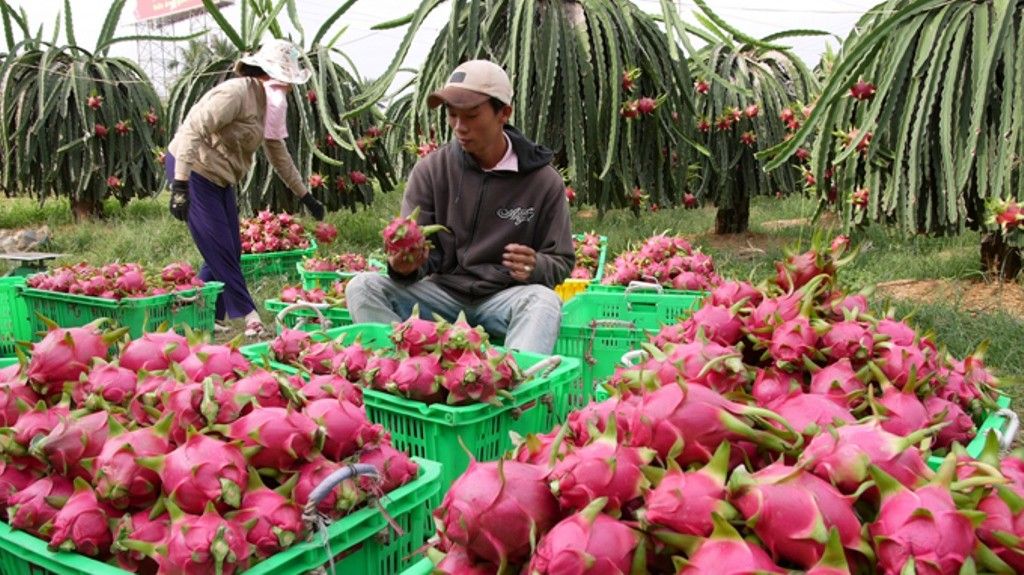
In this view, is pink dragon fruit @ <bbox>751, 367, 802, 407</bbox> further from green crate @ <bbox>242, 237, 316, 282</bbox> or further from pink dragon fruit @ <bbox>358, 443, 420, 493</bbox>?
green crate @ <bbox>242, 237, 316, 282</bbox>

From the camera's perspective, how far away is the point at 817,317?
56.0 inches

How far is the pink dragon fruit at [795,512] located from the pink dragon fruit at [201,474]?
2.37 ft

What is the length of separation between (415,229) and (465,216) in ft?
1.42

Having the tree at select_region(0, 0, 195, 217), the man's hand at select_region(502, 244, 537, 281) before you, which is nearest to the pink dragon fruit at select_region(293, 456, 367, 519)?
the man's hand at select_region(502, 244, 537, 281)

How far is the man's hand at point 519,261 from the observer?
273 centimetres

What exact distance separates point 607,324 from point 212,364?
58.9 inches

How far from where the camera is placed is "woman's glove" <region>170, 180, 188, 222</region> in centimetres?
419

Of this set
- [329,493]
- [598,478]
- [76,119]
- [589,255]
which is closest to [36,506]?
[329,493]

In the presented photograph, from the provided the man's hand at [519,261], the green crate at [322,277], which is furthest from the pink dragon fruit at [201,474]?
the green crate at [322,277]

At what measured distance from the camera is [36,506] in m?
1.19

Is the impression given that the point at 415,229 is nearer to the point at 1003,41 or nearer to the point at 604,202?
the point at 604,202

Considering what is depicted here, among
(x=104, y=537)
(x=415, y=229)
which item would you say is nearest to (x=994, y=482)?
(x=104, y=537)

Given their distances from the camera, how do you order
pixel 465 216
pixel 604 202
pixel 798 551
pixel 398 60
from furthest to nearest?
pixel 604 202 < pixel 398 60 < pixel 465 216 < pixel 798 551

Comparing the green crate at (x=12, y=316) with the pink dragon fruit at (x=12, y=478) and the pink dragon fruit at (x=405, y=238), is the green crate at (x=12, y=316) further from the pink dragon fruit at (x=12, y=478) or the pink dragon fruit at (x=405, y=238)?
the pink dragon fruit at (x=12, y=478)
